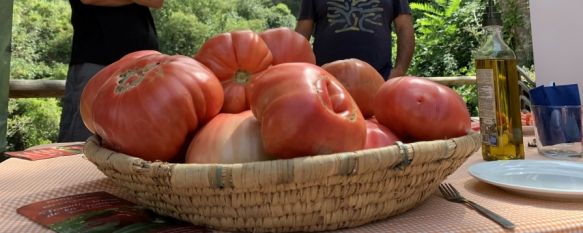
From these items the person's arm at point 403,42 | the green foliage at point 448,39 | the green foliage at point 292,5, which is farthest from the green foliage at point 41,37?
the person's arm at point 403,42

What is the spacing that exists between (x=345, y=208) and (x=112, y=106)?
0.26 meters

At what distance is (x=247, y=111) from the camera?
58cm

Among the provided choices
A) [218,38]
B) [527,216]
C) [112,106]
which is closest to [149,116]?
[112,106]

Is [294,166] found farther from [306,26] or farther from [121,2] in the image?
[306,26]

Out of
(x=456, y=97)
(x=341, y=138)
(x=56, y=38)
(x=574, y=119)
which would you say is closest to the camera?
(x=341, y=138)

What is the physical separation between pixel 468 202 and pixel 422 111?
13 centimetres

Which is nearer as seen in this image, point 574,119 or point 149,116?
point 149,116

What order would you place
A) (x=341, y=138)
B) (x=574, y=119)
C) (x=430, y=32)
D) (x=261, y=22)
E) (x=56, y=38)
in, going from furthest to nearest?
(x=261, y=22) < (x=56, y=38) < (x=430, y=32) < (x=574, y=119) < (x=341, y=138)

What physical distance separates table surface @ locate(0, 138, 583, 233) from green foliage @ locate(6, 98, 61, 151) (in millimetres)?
4507

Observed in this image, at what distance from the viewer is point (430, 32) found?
5.58m

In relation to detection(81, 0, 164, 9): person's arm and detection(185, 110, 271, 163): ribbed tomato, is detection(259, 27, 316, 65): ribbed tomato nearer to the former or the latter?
detection(185, 110, 271, 163): ribbed tomato

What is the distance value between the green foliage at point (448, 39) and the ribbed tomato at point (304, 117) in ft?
16.1

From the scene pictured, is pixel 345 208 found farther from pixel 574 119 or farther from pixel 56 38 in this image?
pixel 56 38

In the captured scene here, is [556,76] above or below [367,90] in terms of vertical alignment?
below
